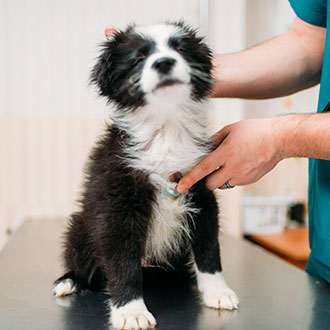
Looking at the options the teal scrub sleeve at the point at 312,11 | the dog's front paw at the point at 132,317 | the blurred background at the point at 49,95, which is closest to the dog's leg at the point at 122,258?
the dog's front paw at the point at 132,317

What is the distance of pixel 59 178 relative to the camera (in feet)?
11.0

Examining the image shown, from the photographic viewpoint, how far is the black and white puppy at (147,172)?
3.39 feet

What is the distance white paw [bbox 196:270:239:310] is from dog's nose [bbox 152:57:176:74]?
1.70 feet

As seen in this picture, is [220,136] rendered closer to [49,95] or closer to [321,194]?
[321,194]

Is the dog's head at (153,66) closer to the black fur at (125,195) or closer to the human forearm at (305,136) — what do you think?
the black fur at (125,195)

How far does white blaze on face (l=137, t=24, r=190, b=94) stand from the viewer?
0.98m

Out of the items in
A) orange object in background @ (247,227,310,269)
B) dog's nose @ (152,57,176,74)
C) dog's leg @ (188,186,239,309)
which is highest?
dog's nose @ (152,57,176,74)

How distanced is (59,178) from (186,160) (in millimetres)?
2359

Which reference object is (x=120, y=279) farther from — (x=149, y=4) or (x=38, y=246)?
(x=149, y=4)

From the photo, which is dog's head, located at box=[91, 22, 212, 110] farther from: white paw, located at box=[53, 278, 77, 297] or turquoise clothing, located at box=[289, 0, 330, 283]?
white paw, located at box=[53, 278, 77, 297]

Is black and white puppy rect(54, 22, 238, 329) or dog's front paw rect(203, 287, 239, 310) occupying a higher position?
black and white puppy rect(54, 22, 238, 329)

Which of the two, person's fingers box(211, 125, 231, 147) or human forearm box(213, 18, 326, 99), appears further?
human forearm box(213, 18, 326, 99)

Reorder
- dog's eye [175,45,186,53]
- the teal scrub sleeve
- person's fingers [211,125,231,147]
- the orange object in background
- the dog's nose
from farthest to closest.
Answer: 1. the orange object in background
2. the teal scrub sleeve
3. person's fingers [211,125,231,147]
4. dog's eye [175,45,186,53]
5. the dog's nose

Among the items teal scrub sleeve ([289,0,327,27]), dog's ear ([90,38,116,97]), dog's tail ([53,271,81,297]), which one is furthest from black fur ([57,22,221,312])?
teal scrub sleeve ([289,0,327,27])
